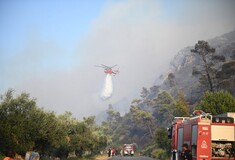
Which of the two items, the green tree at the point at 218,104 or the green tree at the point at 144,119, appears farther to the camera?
the green tree at the point at 144,119

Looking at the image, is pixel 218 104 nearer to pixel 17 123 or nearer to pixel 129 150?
pixel 17 123

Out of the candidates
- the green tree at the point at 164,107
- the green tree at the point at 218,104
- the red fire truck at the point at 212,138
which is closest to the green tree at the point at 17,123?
the red fire truck at the point at 212,138

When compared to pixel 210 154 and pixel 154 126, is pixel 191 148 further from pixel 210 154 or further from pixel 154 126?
pixel 154 126

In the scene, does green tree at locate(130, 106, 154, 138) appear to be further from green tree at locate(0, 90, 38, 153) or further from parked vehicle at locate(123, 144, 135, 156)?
green tree at locate(0, 90, 38, 153)

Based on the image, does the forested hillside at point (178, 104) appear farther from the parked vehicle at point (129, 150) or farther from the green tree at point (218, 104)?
the parked vehicle at point (129, 150)

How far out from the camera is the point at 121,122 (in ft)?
619

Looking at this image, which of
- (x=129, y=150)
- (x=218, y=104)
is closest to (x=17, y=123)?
(x=218, y=104)

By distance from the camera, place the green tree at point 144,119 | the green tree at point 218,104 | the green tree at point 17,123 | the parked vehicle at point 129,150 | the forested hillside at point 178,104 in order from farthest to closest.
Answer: the green tree at point 144,119 < the parked vehicle at point 129,150 < the forested hillside at point 178,104 < the green tree at point 218,104 < the green tree at point 17,123

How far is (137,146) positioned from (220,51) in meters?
72.0

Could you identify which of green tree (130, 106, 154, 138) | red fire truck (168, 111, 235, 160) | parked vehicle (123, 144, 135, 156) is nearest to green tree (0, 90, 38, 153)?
red fire truck (168, 111, 235, 160)

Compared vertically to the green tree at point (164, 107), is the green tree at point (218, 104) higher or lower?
lower

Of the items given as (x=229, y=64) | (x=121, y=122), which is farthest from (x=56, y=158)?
(x=121, y=122)

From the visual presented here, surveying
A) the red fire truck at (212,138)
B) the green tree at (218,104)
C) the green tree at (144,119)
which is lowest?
the red fire truck at (212,138)

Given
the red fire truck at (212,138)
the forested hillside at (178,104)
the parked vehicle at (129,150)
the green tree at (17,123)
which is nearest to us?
the red fire truck at (212,138)
